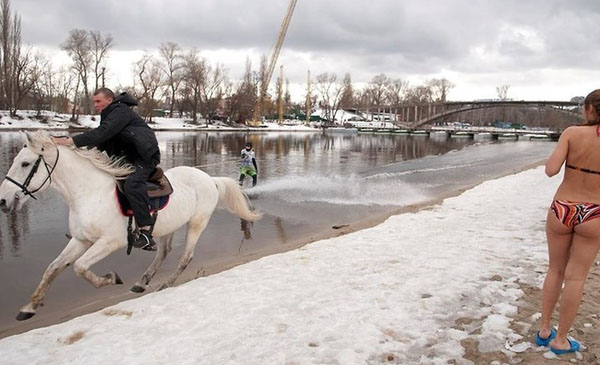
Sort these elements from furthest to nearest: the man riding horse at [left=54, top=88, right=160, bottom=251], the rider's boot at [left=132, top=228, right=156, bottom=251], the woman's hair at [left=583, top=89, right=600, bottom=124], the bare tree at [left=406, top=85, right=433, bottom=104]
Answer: the bare tree at [left=406, top=85, right=433, bottom=104] → the rider's boot at [left=132, top=228, right=156, bottom=251] → the man riding horse at [left=54, top=88, right=160, bottom=251] → the woman's hair at [left=583, top=89, right=600, bottom=124]

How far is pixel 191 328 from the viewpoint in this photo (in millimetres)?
4172

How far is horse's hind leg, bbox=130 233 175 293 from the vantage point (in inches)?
234

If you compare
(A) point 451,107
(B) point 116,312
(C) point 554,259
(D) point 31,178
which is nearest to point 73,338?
(B) point 116,312

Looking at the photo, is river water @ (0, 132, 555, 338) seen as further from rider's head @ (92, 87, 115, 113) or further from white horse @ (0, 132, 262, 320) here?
rider's head @ (92, 87, 115, 113)

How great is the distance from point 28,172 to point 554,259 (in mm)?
5444

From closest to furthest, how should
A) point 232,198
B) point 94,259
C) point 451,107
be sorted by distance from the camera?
1. point 94,259
2. point 232,198
3. point 451,107

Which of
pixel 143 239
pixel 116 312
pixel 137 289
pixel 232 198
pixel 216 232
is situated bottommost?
Answer: pixel 216 232

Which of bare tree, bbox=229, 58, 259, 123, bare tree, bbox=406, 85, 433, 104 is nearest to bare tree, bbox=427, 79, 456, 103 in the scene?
bare tree, bbox=406, 85, 433, 104

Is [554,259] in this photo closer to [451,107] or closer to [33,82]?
[33,82]

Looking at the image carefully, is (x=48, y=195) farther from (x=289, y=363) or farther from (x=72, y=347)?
(x=289, y=363)

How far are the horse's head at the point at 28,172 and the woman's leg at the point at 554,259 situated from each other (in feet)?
17.2

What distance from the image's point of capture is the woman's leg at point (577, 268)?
3.41 meters

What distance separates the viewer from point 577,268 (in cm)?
348

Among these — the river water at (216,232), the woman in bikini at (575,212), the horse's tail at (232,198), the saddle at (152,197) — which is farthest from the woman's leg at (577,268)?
the river water at (216,232)
